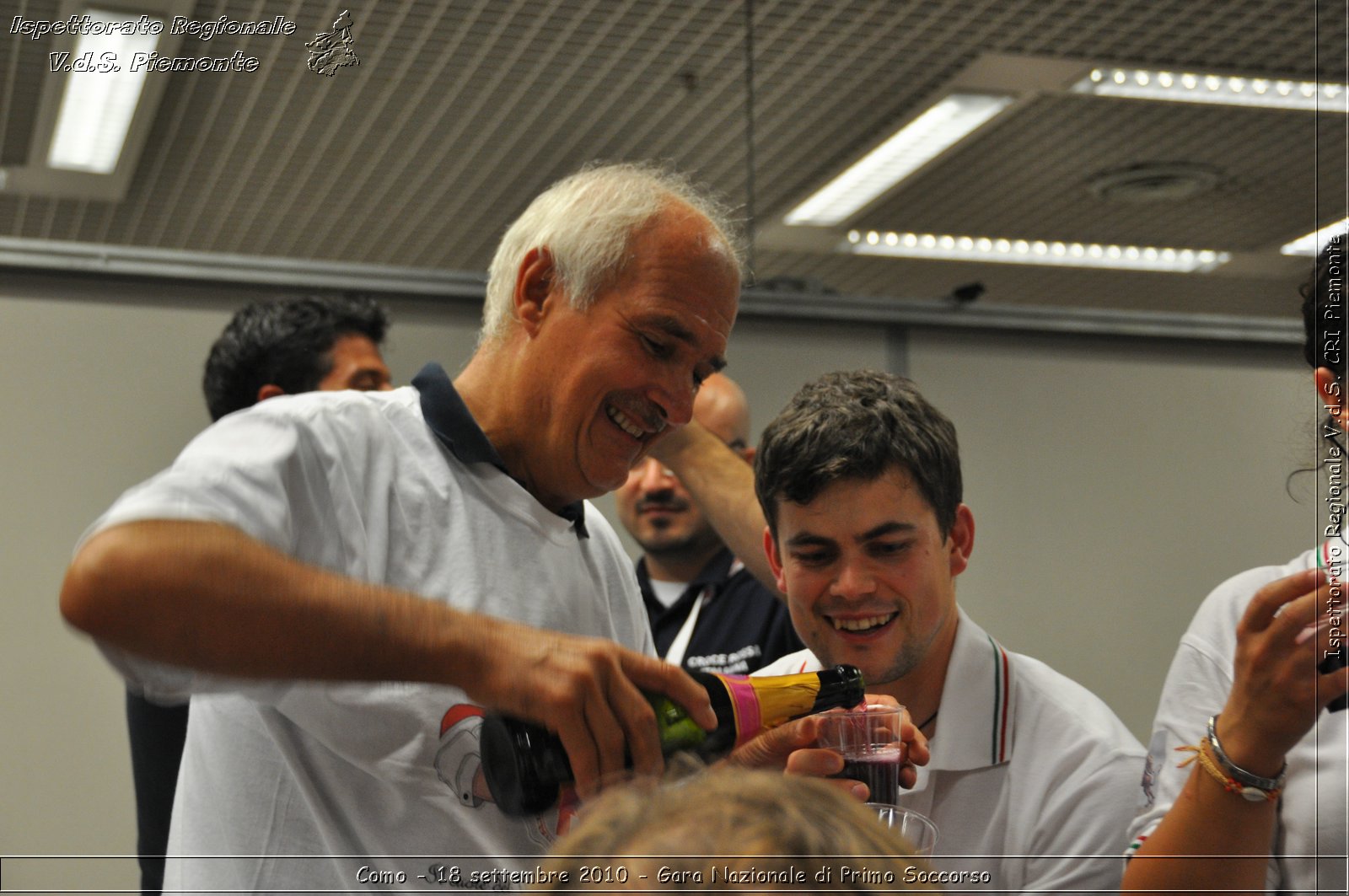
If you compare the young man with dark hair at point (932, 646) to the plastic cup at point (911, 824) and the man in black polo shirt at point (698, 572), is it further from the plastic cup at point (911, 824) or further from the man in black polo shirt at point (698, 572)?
the man in black polo shirt at point (698, 572)

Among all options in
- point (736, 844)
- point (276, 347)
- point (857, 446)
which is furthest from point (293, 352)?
point (736, 844)

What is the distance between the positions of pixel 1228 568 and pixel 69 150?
3.12 meters

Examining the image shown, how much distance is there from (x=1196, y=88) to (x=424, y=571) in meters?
2.91

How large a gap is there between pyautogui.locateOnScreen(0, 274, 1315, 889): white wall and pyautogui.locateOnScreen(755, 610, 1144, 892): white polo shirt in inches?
20.5

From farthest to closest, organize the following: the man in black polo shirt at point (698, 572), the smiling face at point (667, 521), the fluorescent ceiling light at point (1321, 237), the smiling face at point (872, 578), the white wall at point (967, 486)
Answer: the smiling face at point (667, 521) < the man in black polo shirt at point (698, 572) < the white wall at point (967, 486) < the smiling face at point (872, 578) < the fluorescent ceiling light at point (1321, 237)

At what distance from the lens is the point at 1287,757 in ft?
3.35

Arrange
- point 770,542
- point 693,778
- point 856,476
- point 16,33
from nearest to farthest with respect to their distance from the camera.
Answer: point 693,778
point 856,476
point 770,542
point 16,33

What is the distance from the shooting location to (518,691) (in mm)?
903

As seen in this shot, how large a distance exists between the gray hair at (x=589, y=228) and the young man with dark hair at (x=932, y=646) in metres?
0.24

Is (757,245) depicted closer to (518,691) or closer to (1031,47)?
(1031,47)

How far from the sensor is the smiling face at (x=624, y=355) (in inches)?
50.4

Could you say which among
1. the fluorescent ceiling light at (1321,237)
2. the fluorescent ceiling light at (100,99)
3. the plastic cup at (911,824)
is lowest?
the plastic cup at (911,824)

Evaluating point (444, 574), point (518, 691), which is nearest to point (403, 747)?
point (444, 574)

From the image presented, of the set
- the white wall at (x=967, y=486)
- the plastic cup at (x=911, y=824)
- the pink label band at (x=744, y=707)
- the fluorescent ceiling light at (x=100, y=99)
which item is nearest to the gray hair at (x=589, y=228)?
the pink label band at (x=744, y=707)
